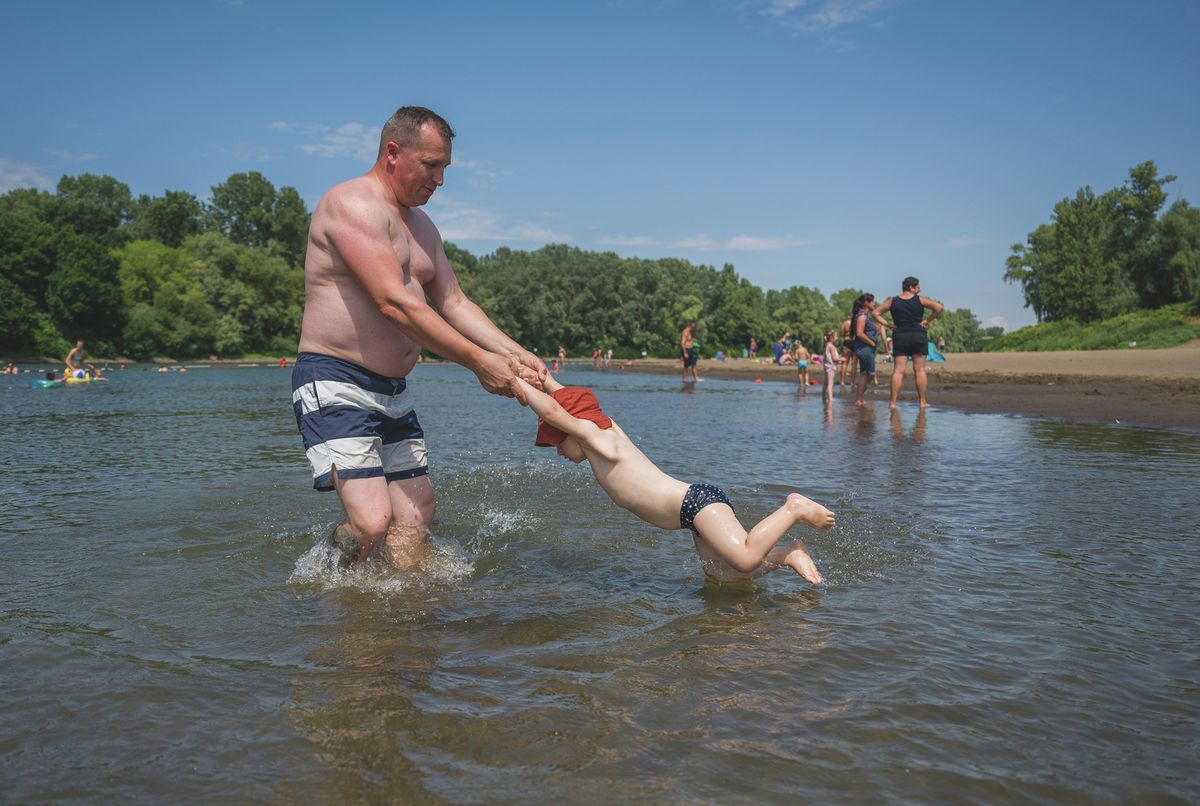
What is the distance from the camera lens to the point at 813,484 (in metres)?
7.77

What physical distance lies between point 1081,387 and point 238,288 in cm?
7264

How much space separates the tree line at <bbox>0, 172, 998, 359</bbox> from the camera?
219 ft

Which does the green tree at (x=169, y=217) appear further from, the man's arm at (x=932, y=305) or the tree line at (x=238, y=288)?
the man's arm at (x=932, y=305)

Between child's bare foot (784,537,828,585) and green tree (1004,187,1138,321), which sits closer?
child's bare foot (784,537,828,585)

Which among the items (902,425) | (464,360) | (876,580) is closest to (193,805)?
(464,360)

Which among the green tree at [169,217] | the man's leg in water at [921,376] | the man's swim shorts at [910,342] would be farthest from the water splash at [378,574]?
the green tree at [169,217]

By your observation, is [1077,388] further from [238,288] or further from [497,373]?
[238,288]

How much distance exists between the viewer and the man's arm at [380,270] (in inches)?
161

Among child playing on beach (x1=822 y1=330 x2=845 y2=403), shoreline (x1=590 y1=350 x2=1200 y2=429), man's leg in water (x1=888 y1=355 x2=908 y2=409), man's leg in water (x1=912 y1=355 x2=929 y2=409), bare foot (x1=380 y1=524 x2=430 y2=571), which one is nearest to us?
bare foot (x1=380 y1=524 x2=430 y2=571)

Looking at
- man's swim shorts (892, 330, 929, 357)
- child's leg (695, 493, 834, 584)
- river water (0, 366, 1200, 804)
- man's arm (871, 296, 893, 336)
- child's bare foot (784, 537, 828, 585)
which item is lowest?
river water (0, 366, 1200, 804)

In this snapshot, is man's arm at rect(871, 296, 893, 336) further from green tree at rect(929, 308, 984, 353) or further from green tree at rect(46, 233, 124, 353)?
green tree at rect(929, 308, 984, 353)

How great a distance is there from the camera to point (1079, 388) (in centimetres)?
1986

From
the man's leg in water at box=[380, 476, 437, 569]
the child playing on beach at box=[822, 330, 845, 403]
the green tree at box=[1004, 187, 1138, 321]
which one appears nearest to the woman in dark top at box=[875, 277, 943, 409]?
the child playing on beach at box=[822, 330, 845, 403]

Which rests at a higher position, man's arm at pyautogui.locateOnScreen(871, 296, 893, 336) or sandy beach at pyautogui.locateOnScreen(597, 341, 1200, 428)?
man's arm at pyautogui.locateOnScreen(871, 296, 893, 336)
